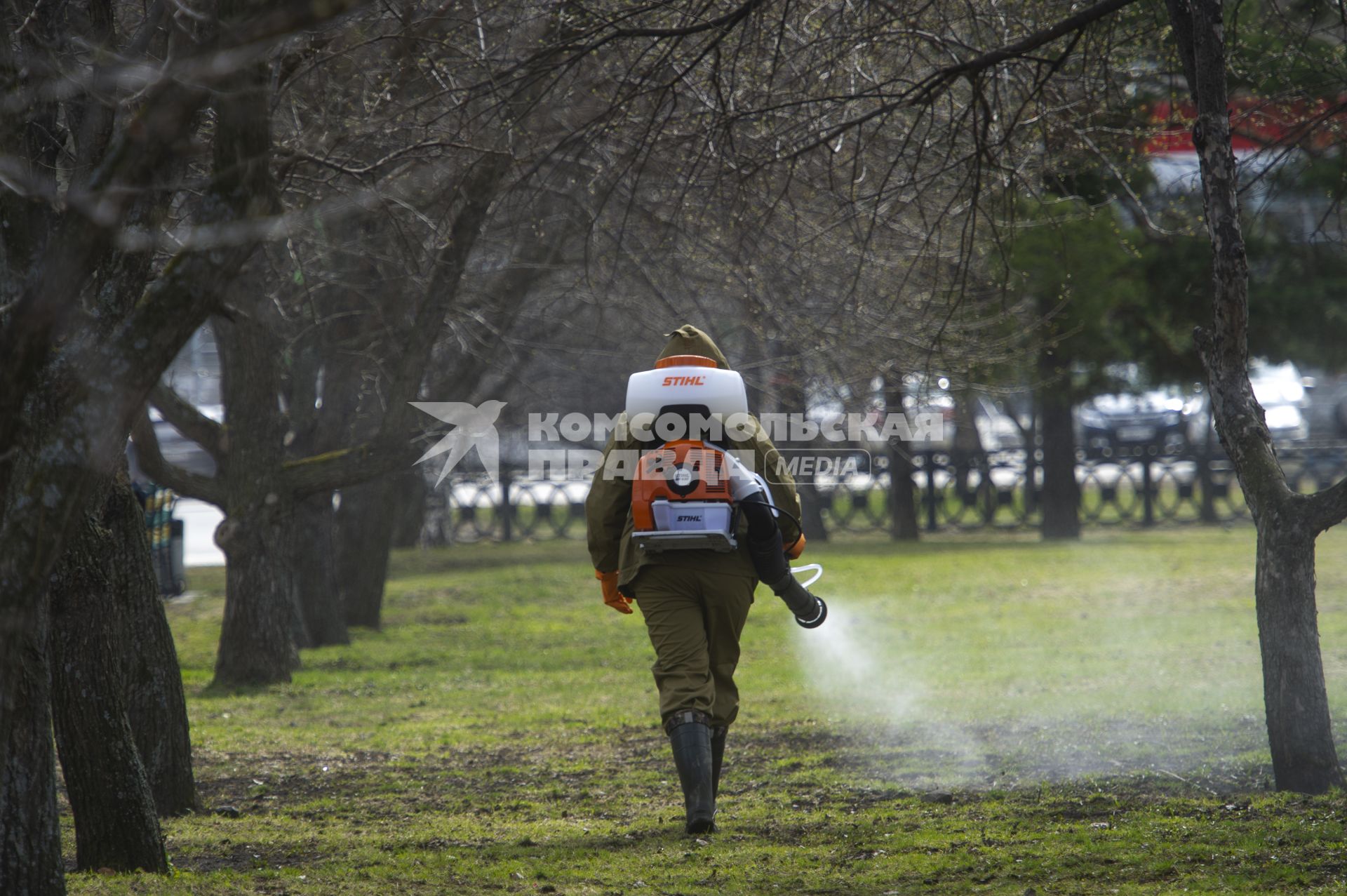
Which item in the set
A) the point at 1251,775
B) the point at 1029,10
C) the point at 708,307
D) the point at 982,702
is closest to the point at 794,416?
the point at 708,307

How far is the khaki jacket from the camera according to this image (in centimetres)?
524

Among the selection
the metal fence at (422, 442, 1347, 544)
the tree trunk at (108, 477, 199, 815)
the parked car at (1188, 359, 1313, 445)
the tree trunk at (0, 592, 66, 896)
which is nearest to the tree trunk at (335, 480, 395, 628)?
the metal fence at (422, 442, 1347, 544)

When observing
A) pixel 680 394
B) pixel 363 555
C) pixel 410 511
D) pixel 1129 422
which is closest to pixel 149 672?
pixel 680 394

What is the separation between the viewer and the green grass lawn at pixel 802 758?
4543 mm

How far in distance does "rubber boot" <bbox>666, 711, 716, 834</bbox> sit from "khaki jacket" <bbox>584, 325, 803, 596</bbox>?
0.58m

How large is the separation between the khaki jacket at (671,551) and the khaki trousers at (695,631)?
0.05 m

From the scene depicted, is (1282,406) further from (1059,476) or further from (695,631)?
(695,631)

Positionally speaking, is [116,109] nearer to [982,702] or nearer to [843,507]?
[982,702]

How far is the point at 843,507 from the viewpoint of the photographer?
78.6 feet

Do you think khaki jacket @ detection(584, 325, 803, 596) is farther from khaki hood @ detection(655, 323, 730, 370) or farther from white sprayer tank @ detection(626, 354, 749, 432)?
white sprayer tank @ detection(626, 354, 749, 432)

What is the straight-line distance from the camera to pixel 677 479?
200 inches

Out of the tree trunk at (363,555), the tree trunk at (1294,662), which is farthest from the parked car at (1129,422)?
the tree trunk at (1294,662)

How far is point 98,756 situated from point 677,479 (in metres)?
2.17

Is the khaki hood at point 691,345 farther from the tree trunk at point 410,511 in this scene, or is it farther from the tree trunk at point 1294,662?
the tree trunk at point 410,511
